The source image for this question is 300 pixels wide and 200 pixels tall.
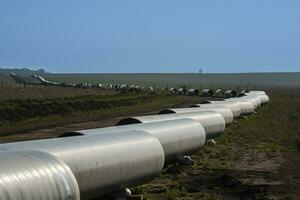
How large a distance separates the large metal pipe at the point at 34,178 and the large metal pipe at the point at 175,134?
5479 millimetres

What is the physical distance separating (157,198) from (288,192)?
3.19 m

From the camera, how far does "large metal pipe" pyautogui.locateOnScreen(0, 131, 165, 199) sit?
9.42 metres

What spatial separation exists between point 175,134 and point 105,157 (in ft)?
16.1

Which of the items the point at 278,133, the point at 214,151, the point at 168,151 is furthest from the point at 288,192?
the point at 278,133

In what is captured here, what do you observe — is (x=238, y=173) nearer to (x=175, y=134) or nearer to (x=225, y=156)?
(x=175, y=134)

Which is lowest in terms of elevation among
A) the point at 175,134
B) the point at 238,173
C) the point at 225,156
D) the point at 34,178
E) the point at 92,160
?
the point at 225,156

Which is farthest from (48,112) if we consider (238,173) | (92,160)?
(92,160)

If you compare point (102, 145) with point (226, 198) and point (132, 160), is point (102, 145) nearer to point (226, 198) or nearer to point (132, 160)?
point (132, 160)

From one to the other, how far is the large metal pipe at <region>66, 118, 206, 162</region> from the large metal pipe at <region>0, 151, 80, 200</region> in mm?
5479

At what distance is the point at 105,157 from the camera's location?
9984mm

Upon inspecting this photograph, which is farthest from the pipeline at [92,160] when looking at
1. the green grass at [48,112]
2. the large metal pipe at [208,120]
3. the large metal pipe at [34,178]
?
the green grass at [48,112]

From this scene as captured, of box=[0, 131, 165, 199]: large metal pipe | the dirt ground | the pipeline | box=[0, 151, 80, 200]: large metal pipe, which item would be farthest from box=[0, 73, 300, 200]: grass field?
box=[0, 151, 80, 200]: large metal pipe

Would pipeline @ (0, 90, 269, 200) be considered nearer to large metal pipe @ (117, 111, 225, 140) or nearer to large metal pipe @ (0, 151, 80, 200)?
large metal pipe @ (0, 151, 80, 200)

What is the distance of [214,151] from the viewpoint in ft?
63.2
